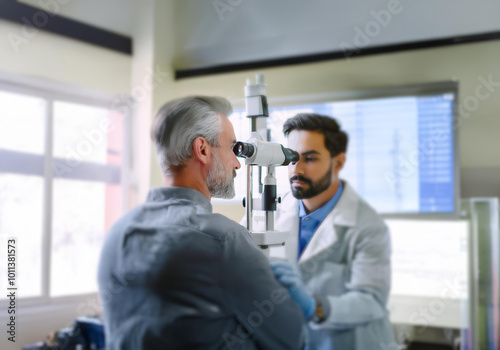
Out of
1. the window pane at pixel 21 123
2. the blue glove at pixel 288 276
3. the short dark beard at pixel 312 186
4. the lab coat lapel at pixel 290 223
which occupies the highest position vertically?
the window pane at pixel 21 123

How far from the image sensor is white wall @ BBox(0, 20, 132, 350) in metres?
0.55

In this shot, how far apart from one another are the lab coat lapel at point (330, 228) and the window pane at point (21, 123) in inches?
13.9

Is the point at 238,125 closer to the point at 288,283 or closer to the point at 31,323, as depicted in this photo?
the point at 288,283

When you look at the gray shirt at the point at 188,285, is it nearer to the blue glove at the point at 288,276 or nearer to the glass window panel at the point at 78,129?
the blue glove at the point at 288,276

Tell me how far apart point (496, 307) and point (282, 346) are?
3.58 feet

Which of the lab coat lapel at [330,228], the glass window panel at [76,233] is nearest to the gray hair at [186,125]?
the lab coat lapel at [330,228]

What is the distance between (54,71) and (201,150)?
537mm

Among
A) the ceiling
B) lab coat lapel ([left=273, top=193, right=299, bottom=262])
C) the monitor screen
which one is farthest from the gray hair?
the monitor screen

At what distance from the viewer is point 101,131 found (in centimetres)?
84

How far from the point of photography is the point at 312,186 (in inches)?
21.5

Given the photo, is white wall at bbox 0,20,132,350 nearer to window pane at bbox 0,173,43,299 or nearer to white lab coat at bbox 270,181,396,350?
window pane at bbox 0,173,43,299

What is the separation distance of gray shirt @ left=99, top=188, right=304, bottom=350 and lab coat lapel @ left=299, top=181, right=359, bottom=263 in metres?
0.19

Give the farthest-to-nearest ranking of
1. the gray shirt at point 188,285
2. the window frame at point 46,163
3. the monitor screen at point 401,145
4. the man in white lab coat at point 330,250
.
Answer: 1. the monitor screen at point 401,145
2. the window frame at point 46,163
3. the man in white lab coat at point 330,250
4. the gray shirt at point 188,285

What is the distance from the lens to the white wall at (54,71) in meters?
0.55
